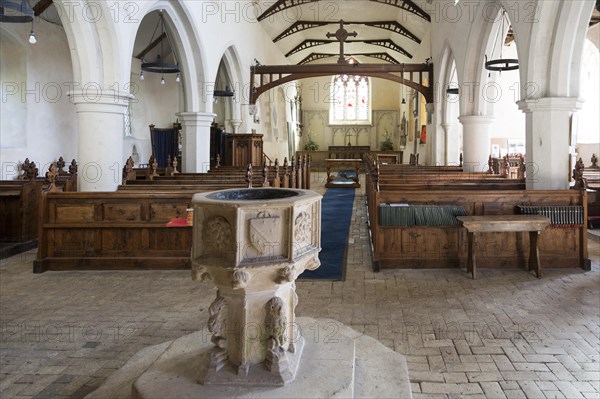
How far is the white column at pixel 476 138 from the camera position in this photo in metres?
9.45

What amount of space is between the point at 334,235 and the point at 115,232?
11.0 feet

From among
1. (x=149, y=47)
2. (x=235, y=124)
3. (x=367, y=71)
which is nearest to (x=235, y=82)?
(x=235, y=124)

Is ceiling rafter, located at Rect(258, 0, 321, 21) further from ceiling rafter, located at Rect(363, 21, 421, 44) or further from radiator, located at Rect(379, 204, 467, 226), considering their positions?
radiator, located at Rect(379, 204, 467, 226)

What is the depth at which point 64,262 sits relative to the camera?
5.41 meters

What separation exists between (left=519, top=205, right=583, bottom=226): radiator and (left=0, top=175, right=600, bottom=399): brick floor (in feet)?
1.80

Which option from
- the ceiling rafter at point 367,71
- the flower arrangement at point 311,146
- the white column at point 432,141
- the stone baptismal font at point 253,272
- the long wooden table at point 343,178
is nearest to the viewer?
the stone baptismal font at point 253,272

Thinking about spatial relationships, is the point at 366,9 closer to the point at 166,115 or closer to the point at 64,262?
the point at 166,115

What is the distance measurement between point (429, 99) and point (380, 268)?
977cm

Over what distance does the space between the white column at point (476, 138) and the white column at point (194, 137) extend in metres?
5.49

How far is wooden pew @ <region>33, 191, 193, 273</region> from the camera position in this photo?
5402 mm

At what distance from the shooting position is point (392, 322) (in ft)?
12.3

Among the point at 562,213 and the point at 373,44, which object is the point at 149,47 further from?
the point at 562,213

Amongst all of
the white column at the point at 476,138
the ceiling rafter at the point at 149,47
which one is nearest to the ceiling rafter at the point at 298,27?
the ceiling rafter at the point at 149,47

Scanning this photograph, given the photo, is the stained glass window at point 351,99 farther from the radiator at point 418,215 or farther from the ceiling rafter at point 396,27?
the radiator at point 418,215
